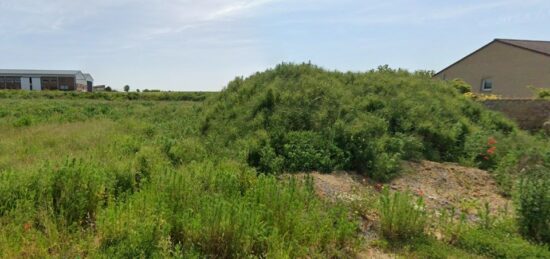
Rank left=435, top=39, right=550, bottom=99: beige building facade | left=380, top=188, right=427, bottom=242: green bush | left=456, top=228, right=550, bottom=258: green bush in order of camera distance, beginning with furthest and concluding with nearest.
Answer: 1. left=435, top=39, right=550, bottom=99: beige building facade
2. left=380, top=188, right=427, bottom=242: green bush
3. left=456, top=228, right=550, bottom=258: green bush

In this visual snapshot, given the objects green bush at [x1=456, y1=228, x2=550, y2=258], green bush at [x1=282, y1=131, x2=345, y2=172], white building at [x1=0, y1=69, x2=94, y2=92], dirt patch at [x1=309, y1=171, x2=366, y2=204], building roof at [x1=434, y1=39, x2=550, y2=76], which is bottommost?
green bush at [x1=456, y1=228, x2=550, y2=258]

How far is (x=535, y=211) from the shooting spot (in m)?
4.28

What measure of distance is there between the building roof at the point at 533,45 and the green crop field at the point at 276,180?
1410 cm

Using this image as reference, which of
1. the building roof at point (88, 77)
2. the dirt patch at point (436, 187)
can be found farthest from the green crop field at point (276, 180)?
the building roof at point (88, 77)

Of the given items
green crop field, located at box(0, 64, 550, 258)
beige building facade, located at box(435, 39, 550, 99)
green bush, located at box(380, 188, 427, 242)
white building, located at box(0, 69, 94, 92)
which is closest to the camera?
green crop field, located at box(0, 64, 550, 258)

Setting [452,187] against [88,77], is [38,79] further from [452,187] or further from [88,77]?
[452,187]

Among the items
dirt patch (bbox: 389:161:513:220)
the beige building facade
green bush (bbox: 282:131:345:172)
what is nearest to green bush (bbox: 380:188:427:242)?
dirt patch (bbox: 389:161:513:220)

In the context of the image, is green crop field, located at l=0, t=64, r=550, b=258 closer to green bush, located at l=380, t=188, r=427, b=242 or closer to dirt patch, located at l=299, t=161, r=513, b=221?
green bush, located at l=380, t=188, r=427, b=242

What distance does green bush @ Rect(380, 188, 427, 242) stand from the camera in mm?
4227

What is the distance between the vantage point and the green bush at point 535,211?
4.25 m

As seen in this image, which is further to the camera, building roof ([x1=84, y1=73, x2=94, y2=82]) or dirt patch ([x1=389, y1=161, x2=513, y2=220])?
building roof ([x1=84, y1=73, x2=94, y2=82])

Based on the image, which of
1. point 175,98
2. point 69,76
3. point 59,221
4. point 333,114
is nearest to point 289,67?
point 333,114

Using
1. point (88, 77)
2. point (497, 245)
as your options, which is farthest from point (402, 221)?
point (88, 77)

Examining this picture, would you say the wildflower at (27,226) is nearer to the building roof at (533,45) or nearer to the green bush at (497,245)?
the green bush at (497,245)
